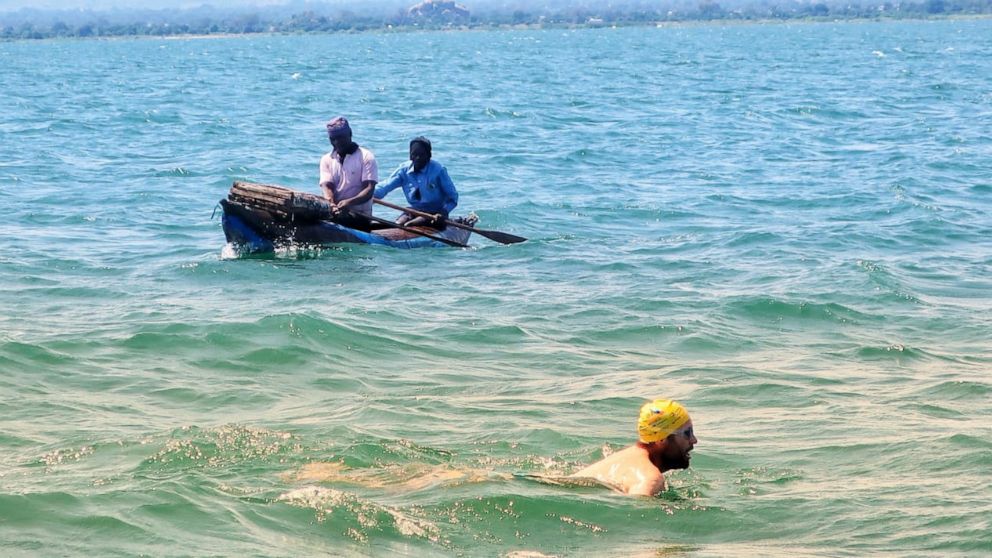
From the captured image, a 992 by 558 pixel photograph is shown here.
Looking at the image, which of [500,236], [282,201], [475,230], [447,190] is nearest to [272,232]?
[282,201]

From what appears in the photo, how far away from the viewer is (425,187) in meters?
16.1

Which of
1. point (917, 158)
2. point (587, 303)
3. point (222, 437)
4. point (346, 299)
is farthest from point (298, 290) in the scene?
point (917, 158)

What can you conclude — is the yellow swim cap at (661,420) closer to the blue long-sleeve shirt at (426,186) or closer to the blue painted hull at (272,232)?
the blue painted hull at (272,232)

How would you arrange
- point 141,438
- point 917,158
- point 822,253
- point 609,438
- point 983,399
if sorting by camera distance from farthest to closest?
1. point 917,158
2. point 822,253
3. point 983,399
4. point 609,438
5. point 141,438

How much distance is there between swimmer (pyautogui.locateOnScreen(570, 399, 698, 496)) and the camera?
7.42 metres

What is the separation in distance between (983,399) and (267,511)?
556cm

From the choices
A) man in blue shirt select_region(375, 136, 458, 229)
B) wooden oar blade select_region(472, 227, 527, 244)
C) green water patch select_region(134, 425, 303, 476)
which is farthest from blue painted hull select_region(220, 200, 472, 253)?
green water patch select_region(134, 425, 303, 476)

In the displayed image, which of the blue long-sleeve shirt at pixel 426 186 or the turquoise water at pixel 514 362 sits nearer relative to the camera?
the turquoise water at pixel 514 362

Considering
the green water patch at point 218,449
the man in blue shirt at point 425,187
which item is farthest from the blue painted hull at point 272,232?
the green water patch at point 218,449

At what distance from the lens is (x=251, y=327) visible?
1172 cm

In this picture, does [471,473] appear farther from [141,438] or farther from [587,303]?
[587,303]

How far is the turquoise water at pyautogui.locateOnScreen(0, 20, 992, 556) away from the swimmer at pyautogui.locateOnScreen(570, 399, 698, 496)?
14 cm

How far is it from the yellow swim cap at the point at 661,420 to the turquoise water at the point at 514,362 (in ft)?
1.30

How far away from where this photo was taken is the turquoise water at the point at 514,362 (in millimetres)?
7281
